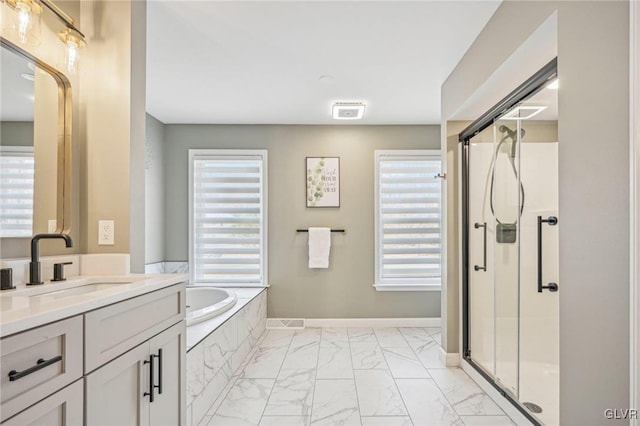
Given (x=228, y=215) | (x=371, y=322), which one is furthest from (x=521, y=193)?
(x=228, y=215)

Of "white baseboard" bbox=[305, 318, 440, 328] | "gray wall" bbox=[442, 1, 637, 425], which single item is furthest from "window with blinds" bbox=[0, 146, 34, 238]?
"white baseboard" bbox=[305, 318, 440, 328]

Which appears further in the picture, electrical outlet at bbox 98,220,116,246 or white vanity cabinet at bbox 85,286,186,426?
electrical outlet at bbox 98,220,116,246

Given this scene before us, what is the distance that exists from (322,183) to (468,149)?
1.76 metres

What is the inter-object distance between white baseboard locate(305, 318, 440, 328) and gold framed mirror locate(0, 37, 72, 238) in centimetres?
308

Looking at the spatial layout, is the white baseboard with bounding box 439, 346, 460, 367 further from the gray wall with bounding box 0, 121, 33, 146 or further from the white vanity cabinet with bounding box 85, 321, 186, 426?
the gray wall with bounding box 0, 121, 33, 146

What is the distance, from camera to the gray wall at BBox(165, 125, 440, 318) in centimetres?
420

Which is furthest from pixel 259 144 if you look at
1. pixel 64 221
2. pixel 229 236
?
pixel 64 221

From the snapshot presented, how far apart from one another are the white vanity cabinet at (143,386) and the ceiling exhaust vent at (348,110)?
102 inches

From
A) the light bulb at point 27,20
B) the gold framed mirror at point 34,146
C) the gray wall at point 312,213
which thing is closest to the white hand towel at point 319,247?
the gray wall at point 312,213

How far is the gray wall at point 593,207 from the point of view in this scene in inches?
44.2

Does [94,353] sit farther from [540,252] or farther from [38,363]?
[540,252]

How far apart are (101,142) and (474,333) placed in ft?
9.49

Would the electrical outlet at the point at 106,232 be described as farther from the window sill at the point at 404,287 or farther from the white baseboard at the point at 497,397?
the window sill at the point at 404,287

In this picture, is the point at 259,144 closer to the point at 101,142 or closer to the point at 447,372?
the point at 101,142
